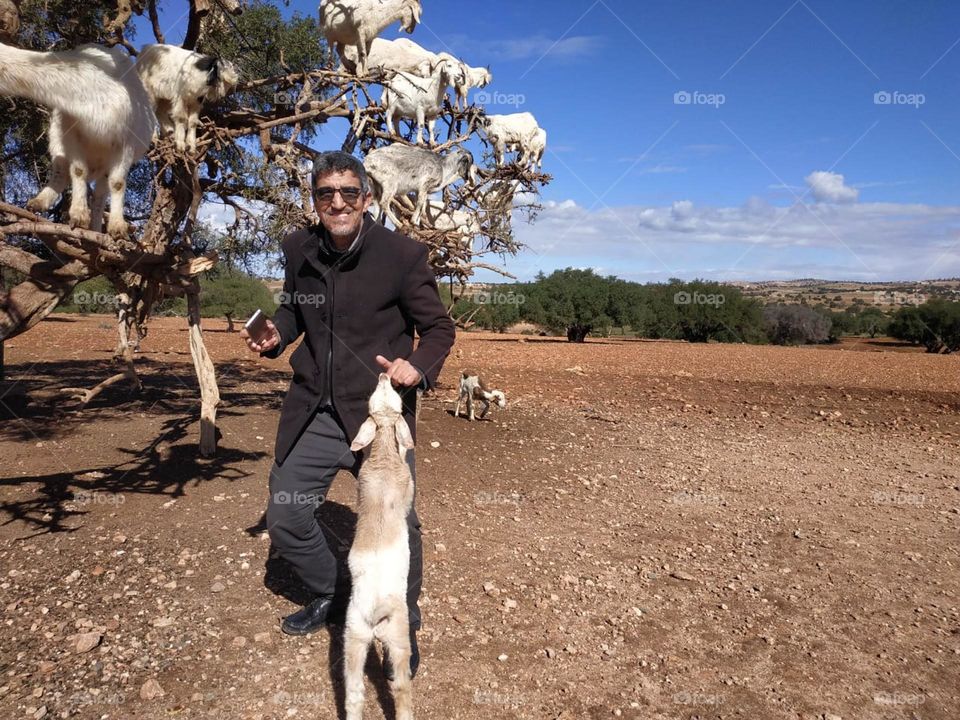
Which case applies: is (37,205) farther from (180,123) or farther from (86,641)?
(86,641)

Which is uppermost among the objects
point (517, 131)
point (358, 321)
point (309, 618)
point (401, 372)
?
point (517, 131)

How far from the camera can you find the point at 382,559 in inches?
106

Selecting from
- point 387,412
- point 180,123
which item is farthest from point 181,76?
point 387,412

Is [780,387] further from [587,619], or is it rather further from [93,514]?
[93,514]

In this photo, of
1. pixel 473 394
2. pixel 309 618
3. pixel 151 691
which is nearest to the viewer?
pixel 151 691

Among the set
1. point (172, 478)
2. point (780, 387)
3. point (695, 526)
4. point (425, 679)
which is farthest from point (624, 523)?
point (780, 387)

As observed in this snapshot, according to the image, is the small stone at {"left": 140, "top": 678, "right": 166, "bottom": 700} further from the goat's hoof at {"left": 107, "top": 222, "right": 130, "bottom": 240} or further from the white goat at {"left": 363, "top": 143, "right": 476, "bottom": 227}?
the white goat at {"left": 363, "top": 143, "right": 476, "bottom": 227}

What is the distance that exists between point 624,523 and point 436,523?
1.81 meters

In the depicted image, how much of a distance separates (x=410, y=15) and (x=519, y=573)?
8.57m

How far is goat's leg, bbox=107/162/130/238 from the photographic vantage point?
166 inches

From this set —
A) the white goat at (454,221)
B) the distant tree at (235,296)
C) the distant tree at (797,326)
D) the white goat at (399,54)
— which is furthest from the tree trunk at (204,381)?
the distant tree at (797,326)

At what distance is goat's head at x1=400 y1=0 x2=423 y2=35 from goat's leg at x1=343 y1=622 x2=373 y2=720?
9.18 meters

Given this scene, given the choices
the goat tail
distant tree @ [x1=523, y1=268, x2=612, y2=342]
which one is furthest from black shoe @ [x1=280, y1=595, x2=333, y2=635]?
distant tree @ [x1=523, y1=268, x2=612, y2=342]

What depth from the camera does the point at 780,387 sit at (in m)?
13.0
